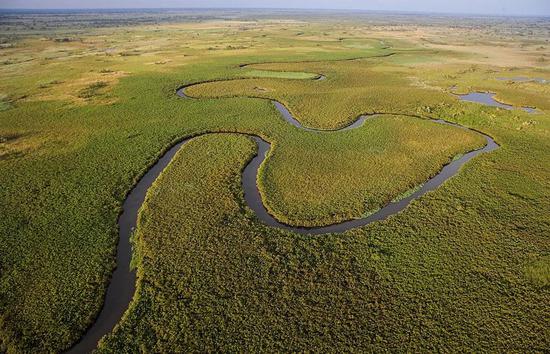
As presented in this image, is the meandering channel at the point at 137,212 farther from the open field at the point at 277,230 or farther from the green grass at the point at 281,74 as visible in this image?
the green grass at the point at 281,74

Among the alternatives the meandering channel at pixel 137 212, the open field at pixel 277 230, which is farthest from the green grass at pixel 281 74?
the meandering channel at pixel 137 212

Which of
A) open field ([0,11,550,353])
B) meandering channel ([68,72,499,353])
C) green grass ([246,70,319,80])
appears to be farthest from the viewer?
green grass ([246,70,319,80])

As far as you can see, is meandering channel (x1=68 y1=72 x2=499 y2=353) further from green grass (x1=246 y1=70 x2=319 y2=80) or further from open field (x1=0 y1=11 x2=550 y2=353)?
green grass (x1=246 y1=70 x2=319 y2=80)

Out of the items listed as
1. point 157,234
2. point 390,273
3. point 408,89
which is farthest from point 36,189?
point 408,89

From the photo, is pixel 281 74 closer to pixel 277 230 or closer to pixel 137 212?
pixel 137 212

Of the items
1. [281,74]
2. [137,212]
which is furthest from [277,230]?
[281,74]

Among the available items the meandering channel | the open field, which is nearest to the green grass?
the open field

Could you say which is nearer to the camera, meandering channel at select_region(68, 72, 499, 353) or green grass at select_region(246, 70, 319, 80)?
meandering channel at select_region(68, 72, 499, 353)

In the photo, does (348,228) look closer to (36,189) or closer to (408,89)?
(36,189)
